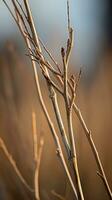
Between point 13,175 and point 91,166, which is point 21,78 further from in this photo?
point 13,175

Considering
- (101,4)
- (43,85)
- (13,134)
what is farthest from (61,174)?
(101,4)

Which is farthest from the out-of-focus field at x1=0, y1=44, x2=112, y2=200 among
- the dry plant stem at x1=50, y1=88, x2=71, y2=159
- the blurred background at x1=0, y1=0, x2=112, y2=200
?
the dry plant stem at x1=50, y1=88, x2=71, y2=159

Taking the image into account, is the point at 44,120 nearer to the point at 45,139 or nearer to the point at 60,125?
the point at 45,139

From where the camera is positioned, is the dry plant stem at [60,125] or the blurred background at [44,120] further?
the blurred background at [44,120]

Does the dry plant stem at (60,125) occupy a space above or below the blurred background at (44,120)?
above

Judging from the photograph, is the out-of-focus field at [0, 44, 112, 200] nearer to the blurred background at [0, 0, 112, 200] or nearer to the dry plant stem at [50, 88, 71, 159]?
the blurred background at [0, 0, 112, 200]

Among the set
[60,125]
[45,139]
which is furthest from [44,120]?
[60,125]

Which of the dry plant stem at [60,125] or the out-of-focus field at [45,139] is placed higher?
the dry plant stem at [60,125]

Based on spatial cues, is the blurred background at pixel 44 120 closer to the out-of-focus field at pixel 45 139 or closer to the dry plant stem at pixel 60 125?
the out-of-focus field at pixel 45 139

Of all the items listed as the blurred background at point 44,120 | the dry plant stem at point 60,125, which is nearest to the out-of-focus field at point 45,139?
the blurred background at point 44,120
